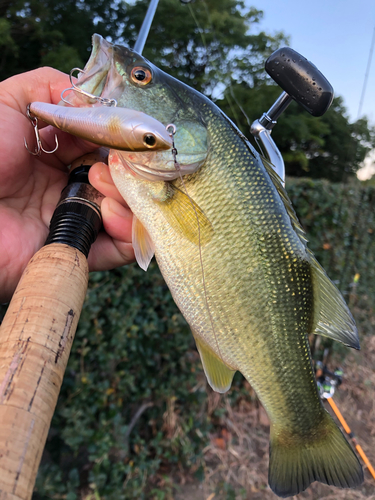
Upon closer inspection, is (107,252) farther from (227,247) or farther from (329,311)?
(329,311)

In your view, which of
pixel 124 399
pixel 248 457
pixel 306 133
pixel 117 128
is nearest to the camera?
pixel 117 128

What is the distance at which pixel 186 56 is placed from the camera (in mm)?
12227

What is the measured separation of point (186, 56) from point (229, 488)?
13.3 meters

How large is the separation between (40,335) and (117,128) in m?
0.61

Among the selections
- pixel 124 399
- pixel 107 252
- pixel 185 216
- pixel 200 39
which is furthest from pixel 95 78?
pixel 200 39

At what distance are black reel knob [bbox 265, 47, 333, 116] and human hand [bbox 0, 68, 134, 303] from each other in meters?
0.83

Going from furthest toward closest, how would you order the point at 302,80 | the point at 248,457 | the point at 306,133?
1. the point at 306,133
2. the point at 248,457
3. the point at 302,80

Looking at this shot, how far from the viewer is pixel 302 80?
129cm

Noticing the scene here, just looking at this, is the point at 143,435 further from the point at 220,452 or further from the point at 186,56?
the point at 186,56

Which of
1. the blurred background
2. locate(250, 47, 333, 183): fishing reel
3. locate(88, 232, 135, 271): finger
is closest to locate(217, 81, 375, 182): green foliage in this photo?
the blurred background

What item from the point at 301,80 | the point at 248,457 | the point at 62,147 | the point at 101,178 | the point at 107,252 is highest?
the point at 301,80

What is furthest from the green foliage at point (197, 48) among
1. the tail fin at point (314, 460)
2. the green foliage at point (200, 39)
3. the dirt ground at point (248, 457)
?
the dirt ground at point (248, 457)

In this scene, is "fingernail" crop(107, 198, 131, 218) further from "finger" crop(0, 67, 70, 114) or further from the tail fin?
the tail fin

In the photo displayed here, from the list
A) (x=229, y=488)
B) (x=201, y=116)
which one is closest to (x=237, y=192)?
(x=201, y=116)
